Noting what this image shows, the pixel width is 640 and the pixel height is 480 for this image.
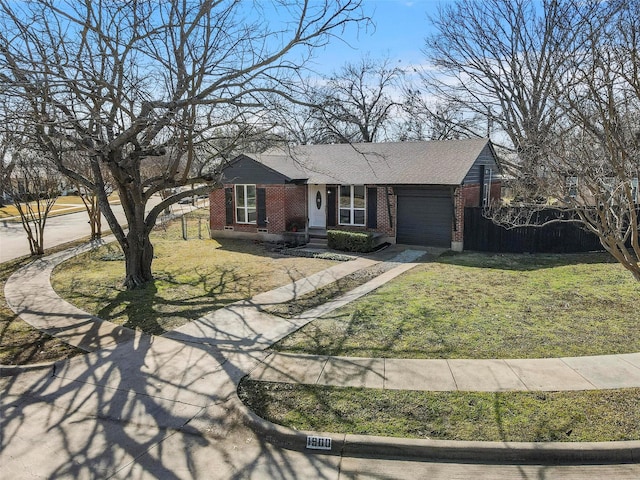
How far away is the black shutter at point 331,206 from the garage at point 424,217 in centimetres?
276

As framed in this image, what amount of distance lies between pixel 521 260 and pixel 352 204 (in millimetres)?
6879

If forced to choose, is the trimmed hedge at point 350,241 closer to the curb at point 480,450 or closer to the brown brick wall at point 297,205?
the brown brick wall at point 297,205

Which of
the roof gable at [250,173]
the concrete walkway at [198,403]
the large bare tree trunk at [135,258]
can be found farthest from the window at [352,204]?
the concrete walkway at [198,403]

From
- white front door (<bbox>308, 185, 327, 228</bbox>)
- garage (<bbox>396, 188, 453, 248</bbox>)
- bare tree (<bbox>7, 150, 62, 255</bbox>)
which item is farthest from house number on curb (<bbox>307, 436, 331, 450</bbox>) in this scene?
bare tree (<bbox>7, 150, 62, 255</bbox>)

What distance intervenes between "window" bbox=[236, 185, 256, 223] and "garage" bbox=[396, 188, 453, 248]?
21.2 feet

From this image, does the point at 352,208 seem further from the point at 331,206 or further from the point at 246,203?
the point at 246,203

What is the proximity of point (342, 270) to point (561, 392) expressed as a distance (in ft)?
28.4

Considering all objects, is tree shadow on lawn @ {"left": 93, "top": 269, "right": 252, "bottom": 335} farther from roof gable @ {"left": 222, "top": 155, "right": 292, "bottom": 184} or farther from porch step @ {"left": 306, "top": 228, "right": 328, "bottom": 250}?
roof gable @ {"left": 222, "top": 155, "right": 292, "bottom": 184}

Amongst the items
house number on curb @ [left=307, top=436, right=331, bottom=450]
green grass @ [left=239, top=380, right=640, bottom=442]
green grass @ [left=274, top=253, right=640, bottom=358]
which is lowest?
house number on curb @ [left=307, top=436, right=331, bottom=450]

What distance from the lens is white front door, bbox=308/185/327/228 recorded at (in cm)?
1961

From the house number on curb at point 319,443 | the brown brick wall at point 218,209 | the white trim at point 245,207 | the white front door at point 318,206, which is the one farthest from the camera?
the brown brick wall at point 218,209

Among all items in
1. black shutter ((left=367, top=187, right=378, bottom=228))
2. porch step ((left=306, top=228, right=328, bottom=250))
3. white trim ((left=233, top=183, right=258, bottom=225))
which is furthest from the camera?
white trim ((left=233, top=183, right=258, bottom=225))

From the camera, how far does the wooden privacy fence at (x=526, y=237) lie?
16.5 metres

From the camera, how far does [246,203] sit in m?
20.6
